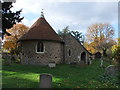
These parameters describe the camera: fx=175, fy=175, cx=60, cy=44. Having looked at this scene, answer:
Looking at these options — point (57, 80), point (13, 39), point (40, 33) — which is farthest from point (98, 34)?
point (57, 80)

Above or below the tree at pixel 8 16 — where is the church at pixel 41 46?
below

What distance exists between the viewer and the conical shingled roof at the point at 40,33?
2483cm

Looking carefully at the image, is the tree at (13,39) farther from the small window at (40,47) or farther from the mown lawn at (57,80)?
the mown lawn at (57,80)

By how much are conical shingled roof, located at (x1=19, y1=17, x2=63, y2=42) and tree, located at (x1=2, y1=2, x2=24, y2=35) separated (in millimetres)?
3179

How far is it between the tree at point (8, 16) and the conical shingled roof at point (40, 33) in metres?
3.18

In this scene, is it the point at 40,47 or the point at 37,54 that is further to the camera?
the point at 40,47

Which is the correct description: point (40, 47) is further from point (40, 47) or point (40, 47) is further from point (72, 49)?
point (72, 49)

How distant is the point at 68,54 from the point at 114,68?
15645mm

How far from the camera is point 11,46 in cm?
4659

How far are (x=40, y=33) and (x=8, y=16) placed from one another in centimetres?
543

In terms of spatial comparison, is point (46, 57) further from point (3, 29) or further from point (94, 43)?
point (94, 43)

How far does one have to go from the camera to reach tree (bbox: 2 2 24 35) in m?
21.5

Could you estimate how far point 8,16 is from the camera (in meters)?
21.8

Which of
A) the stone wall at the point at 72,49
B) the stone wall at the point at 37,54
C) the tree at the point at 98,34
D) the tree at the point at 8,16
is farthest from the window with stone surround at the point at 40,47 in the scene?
the tree at the point at 98,34
